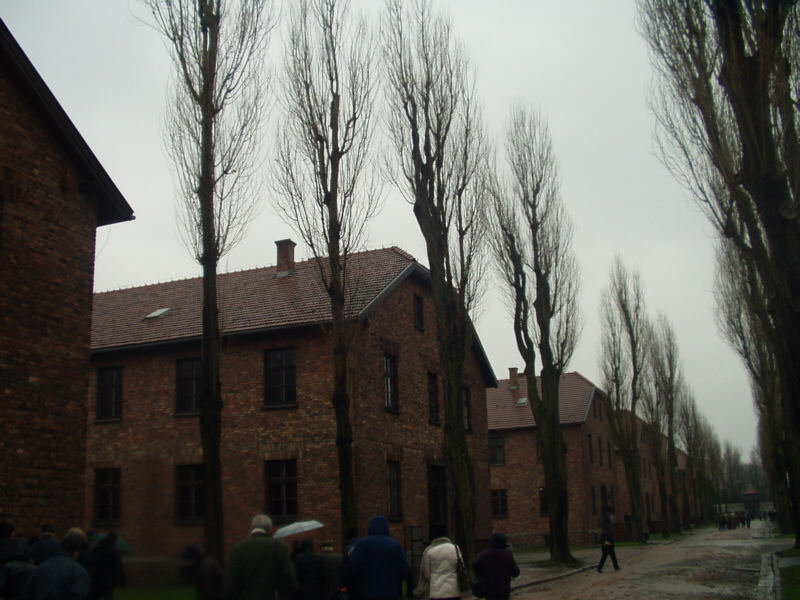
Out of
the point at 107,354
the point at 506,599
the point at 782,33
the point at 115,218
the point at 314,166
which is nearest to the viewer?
the point at 506,599

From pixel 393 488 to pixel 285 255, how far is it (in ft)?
29.5

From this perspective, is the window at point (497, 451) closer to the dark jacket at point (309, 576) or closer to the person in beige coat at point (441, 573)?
the dark jacket at point (309, 576)

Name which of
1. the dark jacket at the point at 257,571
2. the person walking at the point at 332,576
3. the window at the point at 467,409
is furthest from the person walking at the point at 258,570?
the window at the point at 467,409

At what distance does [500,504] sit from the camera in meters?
45.3

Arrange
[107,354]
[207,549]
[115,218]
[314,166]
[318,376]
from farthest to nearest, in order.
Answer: [107,354], [318,376], [314,166], [115,218], [207,549]

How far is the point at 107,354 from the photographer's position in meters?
25.9

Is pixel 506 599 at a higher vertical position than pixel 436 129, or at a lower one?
lower

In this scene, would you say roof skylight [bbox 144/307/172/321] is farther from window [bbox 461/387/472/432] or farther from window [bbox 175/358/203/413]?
window [bbox 461/387/472/432]

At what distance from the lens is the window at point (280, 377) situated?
77.1 ft

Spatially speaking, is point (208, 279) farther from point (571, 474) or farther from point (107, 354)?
point (571, 474)

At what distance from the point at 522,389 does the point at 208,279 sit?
3840 cm

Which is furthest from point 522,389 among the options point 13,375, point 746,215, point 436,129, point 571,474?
point 13,375

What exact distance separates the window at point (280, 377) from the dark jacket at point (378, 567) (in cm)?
1477

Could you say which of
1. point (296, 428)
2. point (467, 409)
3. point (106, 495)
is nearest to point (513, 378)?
point (467, 409)
